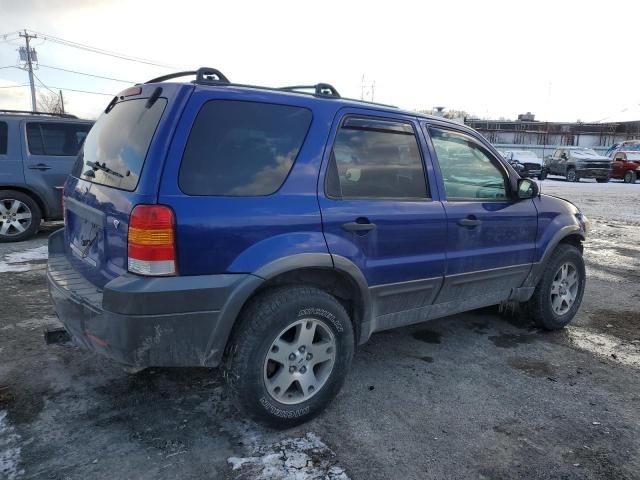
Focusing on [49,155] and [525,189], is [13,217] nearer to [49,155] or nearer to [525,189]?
[49,155]

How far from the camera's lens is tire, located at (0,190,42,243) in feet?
23.5

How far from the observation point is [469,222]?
3537 mm

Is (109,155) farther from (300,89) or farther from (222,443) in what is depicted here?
(222,443)

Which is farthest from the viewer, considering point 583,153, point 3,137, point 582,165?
point 583,153

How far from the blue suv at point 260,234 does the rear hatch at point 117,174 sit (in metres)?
0.01

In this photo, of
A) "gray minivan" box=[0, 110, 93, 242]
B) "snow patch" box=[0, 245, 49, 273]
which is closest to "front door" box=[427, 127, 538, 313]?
"snow patch" box=[0, 245, 49, 273]

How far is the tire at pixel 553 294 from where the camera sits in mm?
4367

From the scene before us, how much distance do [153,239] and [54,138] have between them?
20.4ft

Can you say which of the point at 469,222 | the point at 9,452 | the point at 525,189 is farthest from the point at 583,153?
the point at 9,452

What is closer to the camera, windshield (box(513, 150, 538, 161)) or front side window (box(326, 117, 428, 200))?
front side window (box(326, 117, 428, 200))

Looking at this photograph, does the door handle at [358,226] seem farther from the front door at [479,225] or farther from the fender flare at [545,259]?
the fender flare at [545,259]

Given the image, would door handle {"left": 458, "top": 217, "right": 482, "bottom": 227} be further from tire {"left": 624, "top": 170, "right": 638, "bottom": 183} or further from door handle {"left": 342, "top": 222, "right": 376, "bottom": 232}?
tire {"left": 624, "top": 170, "right": 638, "bottom": 183}

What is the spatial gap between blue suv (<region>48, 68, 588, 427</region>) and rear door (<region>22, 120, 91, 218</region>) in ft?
14.8

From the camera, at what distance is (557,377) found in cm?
359
